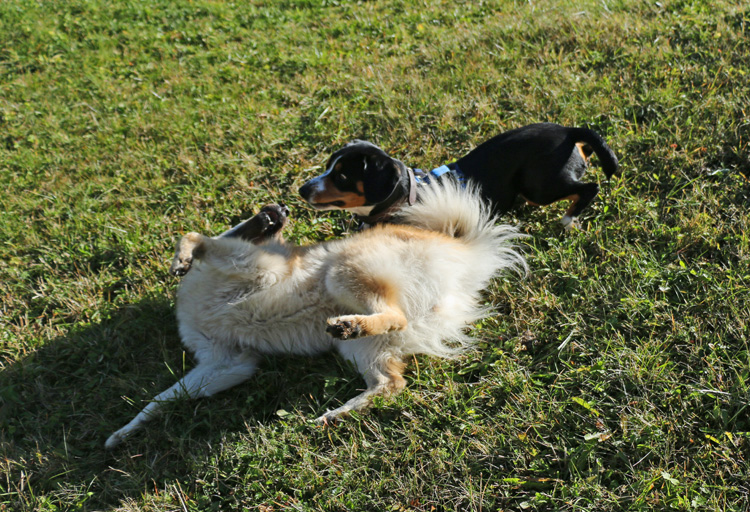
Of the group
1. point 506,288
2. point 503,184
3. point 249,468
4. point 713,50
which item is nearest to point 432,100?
point 503,184

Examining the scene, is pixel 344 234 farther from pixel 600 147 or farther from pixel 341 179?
pixel 600 147

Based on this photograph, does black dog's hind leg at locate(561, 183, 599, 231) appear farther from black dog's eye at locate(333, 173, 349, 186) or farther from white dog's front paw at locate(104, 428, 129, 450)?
white dog's front paw at locate(104, 428, 129, 450)

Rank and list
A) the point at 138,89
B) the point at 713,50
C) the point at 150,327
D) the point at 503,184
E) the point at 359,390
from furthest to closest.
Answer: the point at 138,89 < the point at 713,50 < the point at 503,184 < the point at 150,327 < the point at 359,390

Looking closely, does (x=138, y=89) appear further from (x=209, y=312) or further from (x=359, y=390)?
(x=359, y=390)

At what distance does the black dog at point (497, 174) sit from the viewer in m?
3.60

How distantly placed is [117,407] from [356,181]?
6.71 feet

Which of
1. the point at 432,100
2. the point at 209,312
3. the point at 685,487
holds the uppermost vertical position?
the point at 432,100

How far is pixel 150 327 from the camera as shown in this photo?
340 cm

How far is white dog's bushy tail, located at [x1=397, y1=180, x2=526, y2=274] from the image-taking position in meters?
3.35

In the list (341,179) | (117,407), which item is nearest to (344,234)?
(341,179)

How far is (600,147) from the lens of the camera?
358 cm

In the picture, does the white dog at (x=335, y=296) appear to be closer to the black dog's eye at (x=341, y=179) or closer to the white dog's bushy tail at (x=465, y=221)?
the white dog's bushy tail at (x=465, y=221)

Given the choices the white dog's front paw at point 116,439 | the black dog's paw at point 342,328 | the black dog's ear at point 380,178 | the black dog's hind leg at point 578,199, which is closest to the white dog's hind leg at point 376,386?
the black dog's paw at point 342,328

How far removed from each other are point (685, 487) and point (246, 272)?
245 cm
